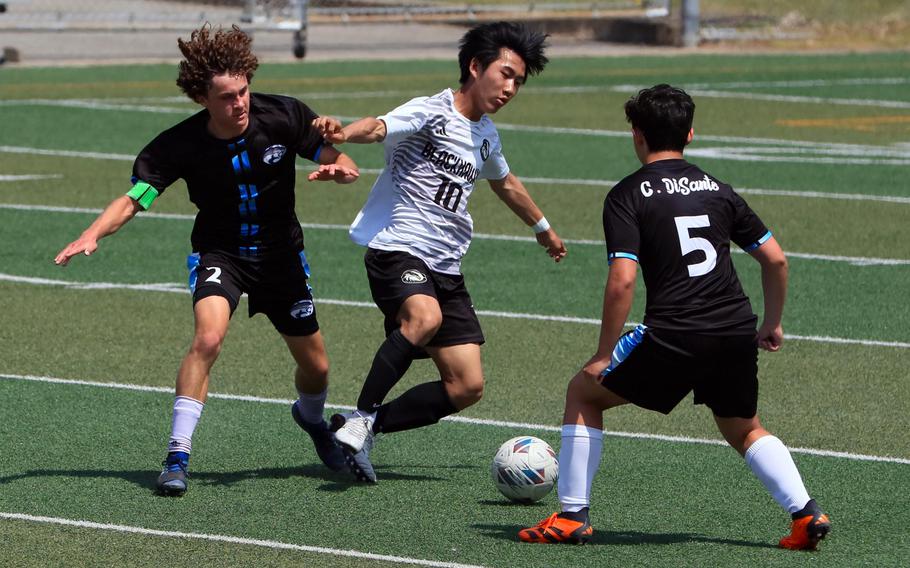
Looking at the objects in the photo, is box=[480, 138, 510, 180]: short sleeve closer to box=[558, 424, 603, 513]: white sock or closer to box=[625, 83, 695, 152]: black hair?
box=[625, 83, 695, 152]: black hair

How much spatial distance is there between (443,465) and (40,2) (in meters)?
25.4

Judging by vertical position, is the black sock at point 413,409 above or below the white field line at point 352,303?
above

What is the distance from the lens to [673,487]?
783 cm

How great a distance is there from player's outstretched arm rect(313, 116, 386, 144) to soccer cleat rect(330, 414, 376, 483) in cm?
124

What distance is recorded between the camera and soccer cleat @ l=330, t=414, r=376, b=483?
7709 millimetres

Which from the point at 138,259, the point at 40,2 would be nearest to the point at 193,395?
the point at 138,259

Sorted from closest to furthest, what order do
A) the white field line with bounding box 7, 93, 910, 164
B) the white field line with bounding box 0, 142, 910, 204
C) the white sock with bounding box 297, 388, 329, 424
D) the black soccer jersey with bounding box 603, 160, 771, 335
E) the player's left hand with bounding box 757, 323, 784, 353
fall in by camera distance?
the black soccer jersey with bounding box 603, 160, 771, 335 → the player's left hand with bounding box 757, 323, 784, 353 → the white sock with bounding box 297, 388, 329, 424 → the white field line with bounding box 0, 142, 910, 204 → the white field line with bounding box 7, 93, 910, 164

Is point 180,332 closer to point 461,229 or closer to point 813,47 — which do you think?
point 461,229

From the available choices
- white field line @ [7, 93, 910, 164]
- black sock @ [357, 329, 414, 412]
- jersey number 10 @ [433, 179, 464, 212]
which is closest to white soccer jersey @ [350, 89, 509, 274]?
jersey number 10 @ [433, 179, 464, 212]

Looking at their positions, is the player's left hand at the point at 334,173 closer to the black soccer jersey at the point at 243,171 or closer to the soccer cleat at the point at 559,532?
the black soccer jersey at the point at 243,171

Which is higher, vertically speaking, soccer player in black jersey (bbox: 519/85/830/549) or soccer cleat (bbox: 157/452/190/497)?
soccer player in black jersey (bbox: 519/85/830/549)

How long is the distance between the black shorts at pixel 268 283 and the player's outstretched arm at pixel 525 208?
1090 mm

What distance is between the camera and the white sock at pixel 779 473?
6.65m

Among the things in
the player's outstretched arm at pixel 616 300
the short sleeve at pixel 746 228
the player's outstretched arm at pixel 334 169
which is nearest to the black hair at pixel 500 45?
the player's outstretched arm at pixel 334 169
